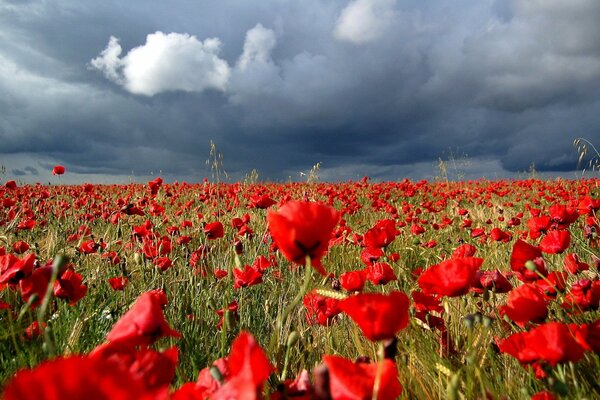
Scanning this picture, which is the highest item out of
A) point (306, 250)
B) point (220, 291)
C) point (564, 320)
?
point (306, 250)

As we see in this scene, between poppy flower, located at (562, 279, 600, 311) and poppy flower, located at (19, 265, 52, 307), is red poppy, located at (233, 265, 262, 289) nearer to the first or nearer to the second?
poppy flower, located at (19, 265, 52, 307)

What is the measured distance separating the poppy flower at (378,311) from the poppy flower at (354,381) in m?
0.12

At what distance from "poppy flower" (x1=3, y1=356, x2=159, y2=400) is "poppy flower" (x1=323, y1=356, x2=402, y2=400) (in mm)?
352

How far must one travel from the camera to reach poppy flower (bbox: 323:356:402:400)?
0.69 meters

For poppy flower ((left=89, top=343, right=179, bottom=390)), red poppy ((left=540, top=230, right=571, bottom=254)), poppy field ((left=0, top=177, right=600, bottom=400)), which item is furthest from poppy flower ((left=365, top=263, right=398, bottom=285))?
poppy flower ((left=89, top=343, right=179, bottom=390))

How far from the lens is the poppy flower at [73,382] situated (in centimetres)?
40

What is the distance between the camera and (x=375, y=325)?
87cm

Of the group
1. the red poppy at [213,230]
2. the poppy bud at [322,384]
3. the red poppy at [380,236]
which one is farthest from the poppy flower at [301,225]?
the red poppy at [213,230]

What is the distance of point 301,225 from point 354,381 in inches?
12.0

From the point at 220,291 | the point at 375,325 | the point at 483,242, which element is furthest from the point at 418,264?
the point at 375,325

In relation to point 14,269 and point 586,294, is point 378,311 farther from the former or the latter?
point 14,269

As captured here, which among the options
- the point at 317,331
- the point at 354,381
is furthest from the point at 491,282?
the point at 354,381

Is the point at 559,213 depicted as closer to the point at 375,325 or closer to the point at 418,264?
the point at 418,264

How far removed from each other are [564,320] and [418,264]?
247 cm
